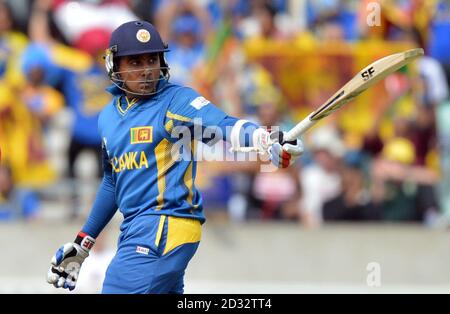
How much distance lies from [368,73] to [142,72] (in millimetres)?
1528

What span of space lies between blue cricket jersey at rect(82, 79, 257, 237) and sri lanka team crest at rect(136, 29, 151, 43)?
0.34 metres

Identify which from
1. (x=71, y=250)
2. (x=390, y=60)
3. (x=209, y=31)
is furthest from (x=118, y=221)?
(x=390, y=60)

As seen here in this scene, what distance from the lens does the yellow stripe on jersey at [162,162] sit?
675cm

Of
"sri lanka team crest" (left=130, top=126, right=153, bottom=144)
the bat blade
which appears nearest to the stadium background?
"sri lanka team crest" (left=130, top=126, right=153, bottom=144)

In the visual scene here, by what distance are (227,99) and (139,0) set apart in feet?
6.32

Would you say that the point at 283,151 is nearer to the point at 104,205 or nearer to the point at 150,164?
the point at 150,164

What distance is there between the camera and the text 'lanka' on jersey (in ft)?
22.1

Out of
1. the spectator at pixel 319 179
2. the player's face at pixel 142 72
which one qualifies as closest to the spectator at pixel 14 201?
the spectator at pixel 319 179

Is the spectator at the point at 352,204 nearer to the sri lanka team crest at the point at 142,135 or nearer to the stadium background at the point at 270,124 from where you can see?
the stadium background at the point at 270,124

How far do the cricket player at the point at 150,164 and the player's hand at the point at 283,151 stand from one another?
35cm

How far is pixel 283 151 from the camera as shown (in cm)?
605

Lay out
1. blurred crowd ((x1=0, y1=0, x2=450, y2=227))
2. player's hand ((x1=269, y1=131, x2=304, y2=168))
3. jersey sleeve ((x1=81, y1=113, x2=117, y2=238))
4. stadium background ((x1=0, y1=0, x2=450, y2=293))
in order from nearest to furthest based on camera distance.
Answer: player's hand ((x1=269, y1=131, x2=304, y2=168)) → jersey sleeve ((x1=81, y1=113, x2=117, y2=238)) → stadium background ((x1=0, y1=0, x2=450, y2=293)) → blurred crowd ((x1=0, y1=0, x2=450, y2=227))

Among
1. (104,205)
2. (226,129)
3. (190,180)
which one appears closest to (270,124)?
(104,205)

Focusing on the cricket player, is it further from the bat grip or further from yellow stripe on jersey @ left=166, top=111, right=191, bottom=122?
the bat grip
